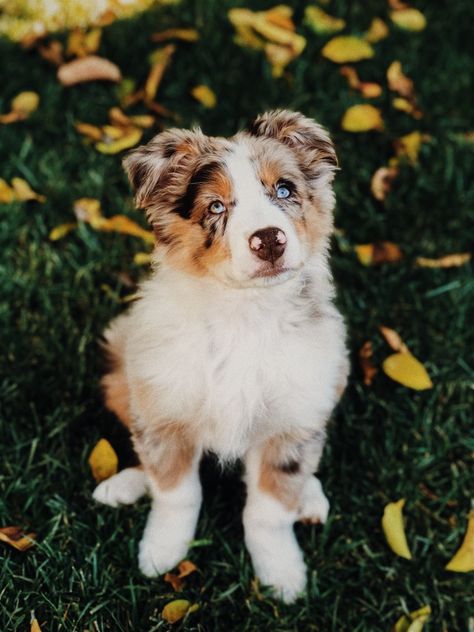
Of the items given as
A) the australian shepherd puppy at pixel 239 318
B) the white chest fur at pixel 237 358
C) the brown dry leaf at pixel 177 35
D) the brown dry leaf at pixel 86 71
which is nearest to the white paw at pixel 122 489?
the australian shepherd puppy at pixel 239 318

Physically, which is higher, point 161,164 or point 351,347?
point 161,164

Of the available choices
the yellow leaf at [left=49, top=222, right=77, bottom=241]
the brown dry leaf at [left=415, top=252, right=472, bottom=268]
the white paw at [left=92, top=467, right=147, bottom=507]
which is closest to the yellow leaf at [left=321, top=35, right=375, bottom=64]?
the brown dry leaf at [left=415, top=252, right=472, bottom=268]

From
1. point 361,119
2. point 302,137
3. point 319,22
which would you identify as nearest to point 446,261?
point 361,119

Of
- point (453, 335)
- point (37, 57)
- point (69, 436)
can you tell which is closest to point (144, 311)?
point (69, 436)

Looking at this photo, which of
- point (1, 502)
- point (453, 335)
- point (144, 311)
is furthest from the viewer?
point (453, 335)

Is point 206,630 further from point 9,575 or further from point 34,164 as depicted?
point 34,164

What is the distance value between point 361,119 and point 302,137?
6.63 ft

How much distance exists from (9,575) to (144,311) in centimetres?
114

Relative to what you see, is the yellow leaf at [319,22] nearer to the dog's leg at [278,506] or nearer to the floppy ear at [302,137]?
the floppy ear at [302,137]

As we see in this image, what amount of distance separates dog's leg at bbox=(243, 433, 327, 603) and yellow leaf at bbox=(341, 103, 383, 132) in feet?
7.75

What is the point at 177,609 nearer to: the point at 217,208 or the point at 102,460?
the point at 102,460

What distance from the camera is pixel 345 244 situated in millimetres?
4449

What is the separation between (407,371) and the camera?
150 inches

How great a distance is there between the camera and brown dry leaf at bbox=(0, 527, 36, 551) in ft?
10.4
